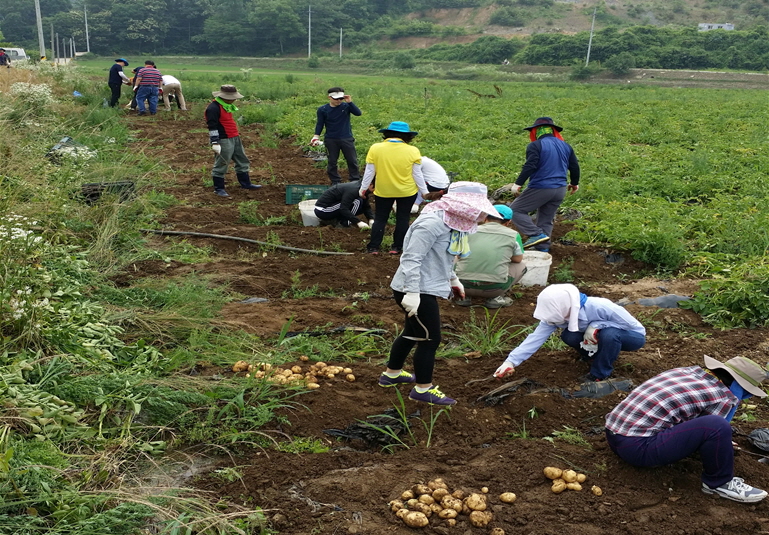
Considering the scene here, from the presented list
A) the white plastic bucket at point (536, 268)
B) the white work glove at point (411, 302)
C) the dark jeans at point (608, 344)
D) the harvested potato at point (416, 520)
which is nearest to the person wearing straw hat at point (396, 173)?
the white plastic bucket at point (536, 268)

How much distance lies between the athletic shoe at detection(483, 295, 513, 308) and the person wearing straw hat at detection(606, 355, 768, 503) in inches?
108

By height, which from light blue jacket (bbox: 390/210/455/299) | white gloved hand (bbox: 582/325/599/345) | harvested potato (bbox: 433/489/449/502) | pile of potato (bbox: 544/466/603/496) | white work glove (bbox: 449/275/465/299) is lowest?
pile of potato (bbox: 544/466/603/496)

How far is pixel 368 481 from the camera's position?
11.5 ft

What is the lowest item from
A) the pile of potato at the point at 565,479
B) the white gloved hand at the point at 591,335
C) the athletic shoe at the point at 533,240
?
the pile of potato at the point at 565,479

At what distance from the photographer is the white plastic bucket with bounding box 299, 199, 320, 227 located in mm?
8914

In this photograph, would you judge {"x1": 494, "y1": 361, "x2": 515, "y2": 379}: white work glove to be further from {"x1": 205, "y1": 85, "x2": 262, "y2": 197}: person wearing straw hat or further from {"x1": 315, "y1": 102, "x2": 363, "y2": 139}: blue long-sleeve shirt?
{"x1": 205, "y1": 85, "x2": 262, "y2": 197}: person wearing straw hat

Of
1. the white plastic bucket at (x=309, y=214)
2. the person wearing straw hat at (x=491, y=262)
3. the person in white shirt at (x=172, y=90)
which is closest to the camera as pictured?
the person wearing straw hat at (x=491, y=262)

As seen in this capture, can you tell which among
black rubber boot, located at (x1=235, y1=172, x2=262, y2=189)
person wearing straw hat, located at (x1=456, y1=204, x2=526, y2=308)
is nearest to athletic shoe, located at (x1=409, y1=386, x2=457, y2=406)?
person wearing straw hat, located at (x1=456, y1=204, x2=526, y2=308)

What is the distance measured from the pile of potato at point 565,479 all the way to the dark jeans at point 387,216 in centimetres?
440

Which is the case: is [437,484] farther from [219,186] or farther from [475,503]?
[219,186]

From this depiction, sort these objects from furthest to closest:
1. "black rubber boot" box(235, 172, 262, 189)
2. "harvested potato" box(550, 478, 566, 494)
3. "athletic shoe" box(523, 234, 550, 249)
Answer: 1. "black rubber boot" box(235, 172, 262, 189)
2. "athletic shoe" box(523, 234, 550, 249)
3. "harvested potato" box(550, 478, 566, 494)

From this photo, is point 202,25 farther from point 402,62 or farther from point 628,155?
point 628,155

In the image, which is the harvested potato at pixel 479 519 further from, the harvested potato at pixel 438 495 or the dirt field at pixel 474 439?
the harvested potato at pixel 438 495

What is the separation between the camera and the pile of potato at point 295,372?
4.53m
